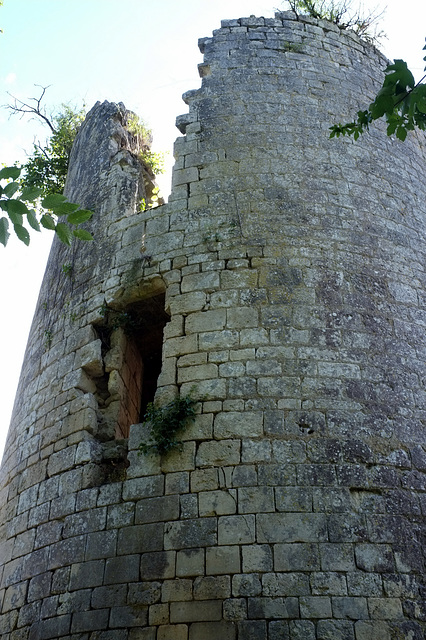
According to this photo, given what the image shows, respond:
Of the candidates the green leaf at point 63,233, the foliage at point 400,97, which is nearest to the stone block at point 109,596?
the green leaf at point 63,233

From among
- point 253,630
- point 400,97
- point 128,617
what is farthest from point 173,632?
point 400,97

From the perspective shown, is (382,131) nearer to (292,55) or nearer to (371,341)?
(292,55)

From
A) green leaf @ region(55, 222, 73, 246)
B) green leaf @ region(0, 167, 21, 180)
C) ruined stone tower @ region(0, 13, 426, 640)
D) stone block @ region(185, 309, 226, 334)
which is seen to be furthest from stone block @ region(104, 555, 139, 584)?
green leaf @ region(0, 167, 21, 180)

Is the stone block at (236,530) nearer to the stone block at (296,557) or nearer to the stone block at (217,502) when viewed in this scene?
the stone block at (217,502)

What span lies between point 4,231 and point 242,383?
8.78 ft

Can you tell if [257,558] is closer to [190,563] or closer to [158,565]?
[190,563]

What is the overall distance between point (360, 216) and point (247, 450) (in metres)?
2.58

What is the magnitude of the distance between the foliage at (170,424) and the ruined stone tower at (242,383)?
7 centimetres

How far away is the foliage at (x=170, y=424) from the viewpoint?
5020 millimetres

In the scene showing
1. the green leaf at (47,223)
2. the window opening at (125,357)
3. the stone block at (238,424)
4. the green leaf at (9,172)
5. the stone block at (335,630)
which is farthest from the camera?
the window opening at (125,357)

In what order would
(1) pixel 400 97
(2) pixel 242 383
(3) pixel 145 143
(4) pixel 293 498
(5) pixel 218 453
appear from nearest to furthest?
(1) pixel 400 97 → (4) pixel 293 498 → (5) pixel 218 453 → (2) pixel 242 383 → (3) pixel 145 143

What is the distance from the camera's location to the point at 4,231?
111 inches

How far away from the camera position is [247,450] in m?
4.82

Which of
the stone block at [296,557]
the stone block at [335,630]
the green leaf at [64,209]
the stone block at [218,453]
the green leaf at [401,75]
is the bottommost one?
the stone block at [335,630]
